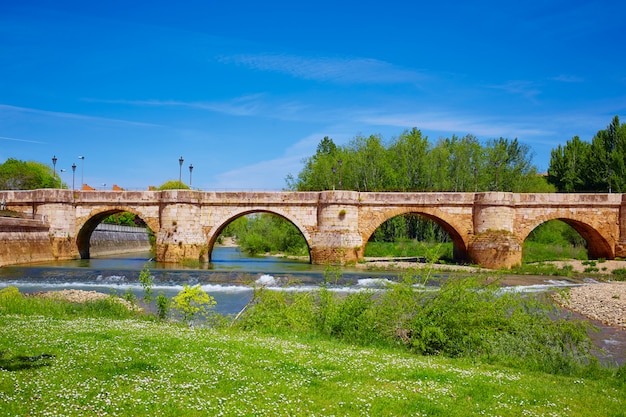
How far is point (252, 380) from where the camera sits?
24.3ft

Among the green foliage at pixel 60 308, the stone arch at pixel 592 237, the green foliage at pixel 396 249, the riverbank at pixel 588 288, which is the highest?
the stone arch at pixel 592 237

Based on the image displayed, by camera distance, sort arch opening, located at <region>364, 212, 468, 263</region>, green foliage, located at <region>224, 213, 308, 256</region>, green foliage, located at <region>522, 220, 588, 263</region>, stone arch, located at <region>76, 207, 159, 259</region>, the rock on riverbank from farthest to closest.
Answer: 1. green foliage, located at <region>224, 213, 308, 256</region>
2. arch opening, located at <region>364, 212, 468, 263</region>
3. green foliage, located at <region>522, 220, 588, 263</region>
4. stone arch, located at <region>76, 207, 159, 259</region>
5. the rock on riverbank

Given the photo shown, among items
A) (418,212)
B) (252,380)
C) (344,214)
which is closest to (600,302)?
(418,212)

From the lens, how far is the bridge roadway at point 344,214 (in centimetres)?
3725

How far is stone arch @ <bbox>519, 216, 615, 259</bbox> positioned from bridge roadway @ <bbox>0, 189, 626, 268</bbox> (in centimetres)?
8

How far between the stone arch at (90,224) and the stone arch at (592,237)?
26044 mm

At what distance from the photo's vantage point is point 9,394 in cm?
623

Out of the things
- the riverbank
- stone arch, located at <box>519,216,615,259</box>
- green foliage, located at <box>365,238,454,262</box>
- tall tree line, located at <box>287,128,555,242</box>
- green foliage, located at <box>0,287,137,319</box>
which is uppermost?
tall tree line, located at <box>287,128,555,242</box>

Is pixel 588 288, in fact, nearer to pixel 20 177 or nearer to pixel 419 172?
pixel 419 172

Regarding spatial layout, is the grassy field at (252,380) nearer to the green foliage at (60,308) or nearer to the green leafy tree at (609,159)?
the green foliage at (60,308)

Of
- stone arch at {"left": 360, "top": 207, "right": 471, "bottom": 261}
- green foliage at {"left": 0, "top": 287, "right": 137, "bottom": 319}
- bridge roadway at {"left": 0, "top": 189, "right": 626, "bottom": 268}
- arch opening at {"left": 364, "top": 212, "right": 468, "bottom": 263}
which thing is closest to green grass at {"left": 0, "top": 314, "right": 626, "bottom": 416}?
green foliage at {"left": 0, "top": 287, "right": 137, "bottom": 319}

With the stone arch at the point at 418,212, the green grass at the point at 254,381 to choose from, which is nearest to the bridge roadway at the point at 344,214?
the stone arch at the point at 418,212

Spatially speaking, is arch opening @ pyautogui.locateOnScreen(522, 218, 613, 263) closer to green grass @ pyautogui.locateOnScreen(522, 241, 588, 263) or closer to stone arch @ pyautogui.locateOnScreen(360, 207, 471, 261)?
green grass @ pyautogui.locateOnScreen(522, 241, 588, 263)

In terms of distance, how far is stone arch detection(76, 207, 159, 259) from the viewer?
39.2m
